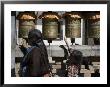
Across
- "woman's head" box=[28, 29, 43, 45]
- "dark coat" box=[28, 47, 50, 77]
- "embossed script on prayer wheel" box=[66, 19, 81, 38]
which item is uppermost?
"embossed script on prayer wheel" box=[66, 19, 81, 38]

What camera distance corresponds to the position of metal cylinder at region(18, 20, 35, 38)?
7.47 ft

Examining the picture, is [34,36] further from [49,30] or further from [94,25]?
[94,25]

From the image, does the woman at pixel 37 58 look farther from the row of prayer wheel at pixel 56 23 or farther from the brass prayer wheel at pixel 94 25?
the brass prayer wheel at pixel 94 25

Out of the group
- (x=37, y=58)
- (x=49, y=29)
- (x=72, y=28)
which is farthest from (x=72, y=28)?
(x=37, y=58)

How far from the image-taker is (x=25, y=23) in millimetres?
2281

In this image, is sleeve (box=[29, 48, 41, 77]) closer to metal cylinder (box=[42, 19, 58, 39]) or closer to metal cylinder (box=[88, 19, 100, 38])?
metal cylinder (box=[42, 19, 58, 39])

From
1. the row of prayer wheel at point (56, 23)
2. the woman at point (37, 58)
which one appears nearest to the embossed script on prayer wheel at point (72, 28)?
the row of prayer wheel at point (56, 23)

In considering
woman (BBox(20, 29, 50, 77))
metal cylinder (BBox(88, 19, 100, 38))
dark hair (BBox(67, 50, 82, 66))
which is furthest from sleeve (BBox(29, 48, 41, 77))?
metal cylinder (BBox(88, 19, 100, 38))

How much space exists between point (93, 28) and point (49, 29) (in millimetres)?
195

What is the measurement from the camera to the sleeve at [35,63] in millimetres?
2283

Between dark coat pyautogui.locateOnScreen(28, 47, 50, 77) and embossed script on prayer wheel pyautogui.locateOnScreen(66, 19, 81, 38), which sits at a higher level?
embossed script on prayer wheel pyautogui.locateOnScreen(66, 19, 81, 38)

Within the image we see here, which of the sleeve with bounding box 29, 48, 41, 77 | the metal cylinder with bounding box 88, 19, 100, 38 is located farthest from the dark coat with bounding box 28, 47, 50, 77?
the metal cylinder with bounding box 88, 19, 100, 38

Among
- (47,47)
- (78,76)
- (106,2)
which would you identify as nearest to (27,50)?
(47,47)

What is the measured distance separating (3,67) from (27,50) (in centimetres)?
13
